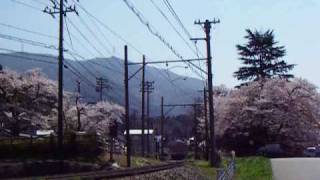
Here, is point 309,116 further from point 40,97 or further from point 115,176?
point 115,176

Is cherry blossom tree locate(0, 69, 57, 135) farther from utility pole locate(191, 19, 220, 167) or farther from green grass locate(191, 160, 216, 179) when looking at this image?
green grass locate(191, 160, 216, 179)

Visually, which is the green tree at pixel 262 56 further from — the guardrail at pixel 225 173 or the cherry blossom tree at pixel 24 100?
the guardrail at pixel 225 173

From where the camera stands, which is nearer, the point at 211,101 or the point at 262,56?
the point at 211,101

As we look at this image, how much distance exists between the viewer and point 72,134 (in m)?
52.7

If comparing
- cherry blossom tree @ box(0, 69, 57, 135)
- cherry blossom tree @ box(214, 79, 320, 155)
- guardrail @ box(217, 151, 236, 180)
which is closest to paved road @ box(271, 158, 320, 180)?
guardrail @ box(217, 151, 236, 180)

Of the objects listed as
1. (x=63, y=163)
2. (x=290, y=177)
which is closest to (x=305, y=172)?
(x=290, y=177)

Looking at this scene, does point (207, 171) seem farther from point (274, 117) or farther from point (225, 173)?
point (274, 117)

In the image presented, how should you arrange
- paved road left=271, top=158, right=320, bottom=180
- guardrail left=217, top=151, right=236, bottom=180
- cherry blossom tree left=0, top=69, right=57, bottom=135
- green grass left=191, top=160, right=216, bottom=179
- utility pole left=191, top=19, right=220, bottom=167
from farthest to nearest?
cherry blossom tree left=0, top=69, right=57, bottom=135, utility pole left=191, top=19, right=220, bottom=167, green grass left=191, top=160, right=216, bottom=179, paved road left=271, top=158, right=320, bottom=180, guardrail left=217, top=151, right=236, bottom=180

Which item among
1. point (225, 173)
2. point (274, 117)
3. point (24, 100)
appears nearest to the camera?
point (225, 173)

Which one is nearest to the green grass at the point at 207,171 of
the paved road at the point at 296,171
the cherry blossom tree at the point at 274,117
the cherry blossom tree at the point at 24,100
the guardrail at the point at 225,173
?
the paved road at the point at 296,171

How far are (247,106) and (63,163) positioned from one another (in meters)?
41.5

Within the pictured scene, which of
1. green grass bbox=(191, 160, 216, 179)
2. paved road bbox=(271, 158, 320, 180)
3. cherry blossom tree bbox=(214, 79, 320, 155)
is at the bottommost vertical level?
green grass bbox=(191, 160, 216, 179)

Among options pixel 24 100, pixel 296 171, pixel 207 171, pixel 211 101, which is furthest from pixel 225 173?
pixel 24 100

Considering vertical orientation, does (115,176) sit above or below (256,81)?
below
